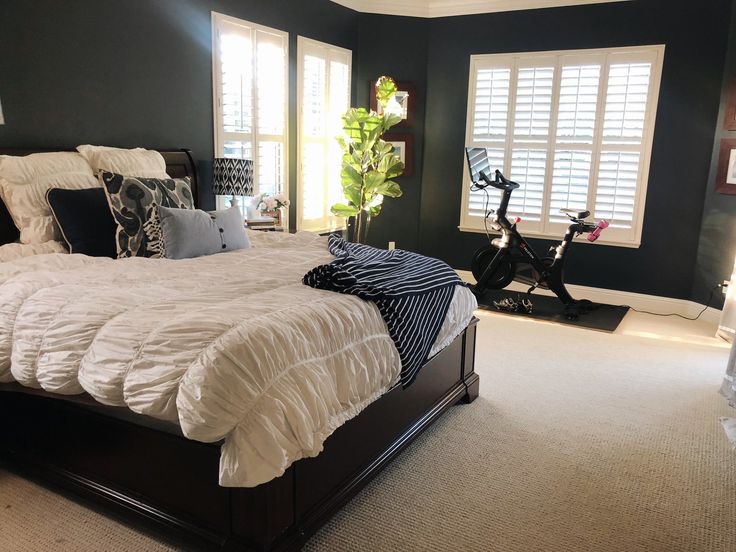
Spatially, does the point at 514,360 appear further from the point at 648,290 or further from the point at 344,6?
the point at 344,6

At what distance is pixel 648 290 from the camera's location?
5.62m

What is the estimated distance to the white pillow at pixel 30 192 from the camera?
10.1 feet

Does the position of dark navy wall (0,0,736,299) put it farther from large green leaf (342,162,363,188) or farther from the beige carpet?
the beige carpet

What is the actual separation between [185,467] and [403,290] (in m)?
1.13

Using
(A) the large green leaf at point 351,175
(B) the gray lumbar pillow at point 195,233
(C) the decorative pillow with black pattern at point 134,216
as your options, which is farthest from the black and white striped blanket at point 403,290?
(A) the large green leaf at point 351,175

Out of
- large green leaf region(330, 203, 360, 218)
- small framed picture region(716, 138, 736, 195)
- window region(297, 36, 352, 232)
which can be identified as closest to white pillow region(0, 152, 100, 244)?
window region(297, 36, 352, 232)

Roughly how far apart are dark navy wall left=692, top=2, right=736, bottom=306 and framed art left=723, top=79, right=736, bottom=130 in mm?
36

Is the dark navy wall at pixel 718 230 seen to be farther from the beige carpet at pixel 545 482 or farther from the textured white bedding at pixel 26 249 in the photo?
the textured white bedding at pixel 26 249

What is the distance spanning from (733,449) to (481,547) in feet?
5.24

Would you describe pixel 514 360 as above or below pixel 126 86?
below

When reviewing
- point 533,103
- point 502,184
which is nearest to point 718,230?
point 502,184

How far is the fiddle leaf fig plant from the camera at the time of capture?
18.7ft

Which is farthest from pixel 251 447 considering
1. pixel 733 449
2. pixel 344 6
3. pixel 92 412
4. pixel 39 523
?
pixel 344 6

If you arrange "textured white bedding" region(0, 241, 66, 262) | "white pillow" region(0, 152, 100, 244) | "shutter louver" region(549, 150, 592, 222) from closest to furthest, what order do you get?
"textured white bedding" region(0, 241, 66, 262), "white pillow" region(0, 152, 100, 244), "shutter louver" region(549, 150, 592, 222)
